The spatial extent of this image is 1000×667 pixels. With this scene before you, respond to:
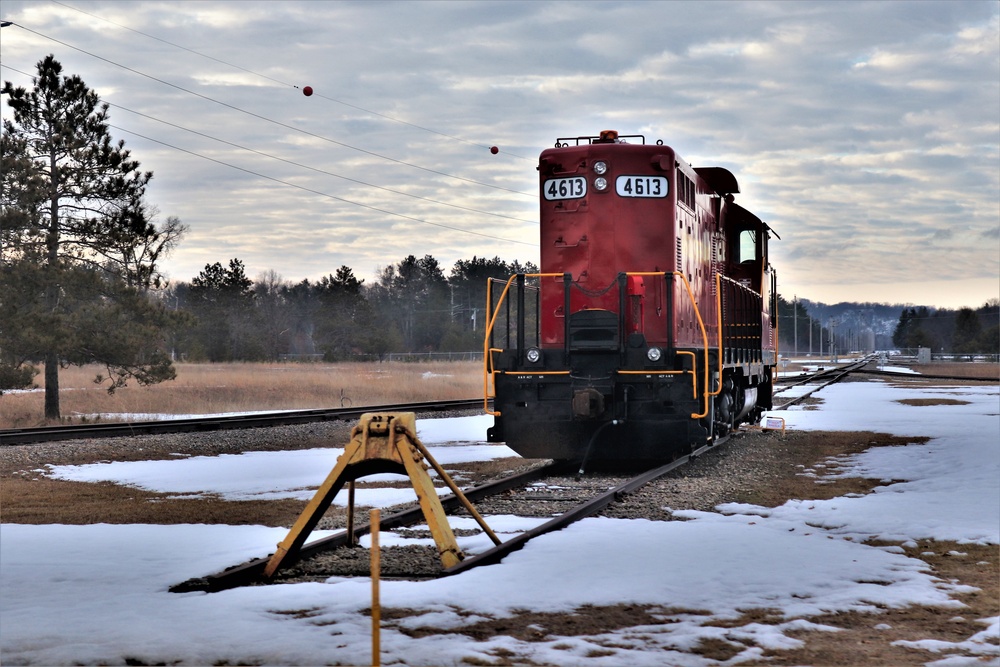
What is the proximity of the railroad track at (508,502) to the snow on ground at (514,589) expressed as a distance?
0.55 ft

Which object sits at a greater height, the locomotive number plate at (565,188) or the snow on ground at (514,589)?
the locomotive number plate at (565,188)

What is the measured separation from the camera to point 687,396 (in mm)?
13086

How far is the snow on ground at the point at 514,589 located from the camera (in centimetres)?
563

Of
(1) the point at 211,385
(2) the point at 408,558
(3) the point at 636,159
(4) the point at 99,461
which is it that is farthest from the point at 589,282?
(1) the point at 211,385

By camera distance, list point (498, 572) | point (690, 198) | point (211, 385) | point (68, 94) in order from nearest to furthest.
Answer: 1. point (498, 572)
2. point (690, 198)
3. point (68, 94)
4. point (211, 385)

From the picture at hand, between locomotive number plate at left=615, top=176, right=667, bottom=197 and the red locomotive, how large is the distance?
14mm

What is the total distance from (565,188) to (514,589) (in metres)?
8.61

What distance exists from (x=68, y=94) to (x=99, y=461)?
14640 millimetres

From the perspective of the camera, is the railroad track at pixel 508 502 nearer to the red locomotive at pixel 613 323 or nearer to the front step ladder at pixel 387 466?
the front step ladder at pixel 387 466

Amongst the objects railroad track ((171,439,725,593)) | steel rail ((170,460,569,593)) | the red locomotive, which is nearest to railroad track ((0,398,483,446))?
the red locomotive

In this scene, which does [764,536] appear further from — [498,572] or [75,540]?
[75,540]

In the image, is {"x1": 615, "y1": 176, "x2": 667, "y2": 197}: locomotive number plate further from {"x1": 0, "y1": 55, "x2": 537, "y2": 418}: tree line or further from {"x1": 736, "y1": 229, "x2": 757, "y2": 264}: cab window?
{"x1": 0, "y1": 55, "x2": 537, "y2": 418}: tree line

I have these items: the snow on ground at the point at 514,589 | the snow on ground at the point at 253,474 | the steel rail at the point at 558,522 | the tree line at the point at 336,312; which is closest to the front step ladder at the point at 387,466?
the steel rail at the point at 558,522

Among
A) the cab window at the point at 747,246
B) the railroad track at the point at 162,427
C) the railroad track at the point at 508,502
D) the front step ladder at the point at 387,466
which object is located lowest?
the railroad track at the point at 508,502
